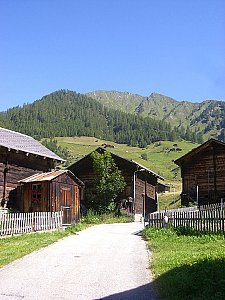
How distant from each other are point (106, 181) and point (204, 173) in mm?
10179

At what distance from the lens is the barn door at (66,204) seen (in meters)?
29.2

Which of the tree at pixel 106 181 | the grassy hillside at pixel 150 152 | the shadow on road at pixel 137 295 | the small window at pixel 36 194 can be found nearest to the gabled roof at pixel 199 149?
the tree at pixel 106 181

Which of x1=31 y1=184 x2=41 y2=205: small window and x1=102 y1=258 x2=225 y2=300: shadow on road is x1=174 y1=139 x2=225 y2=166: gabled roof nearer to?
x1=31 y1=184 x2=41 y2=205: small window

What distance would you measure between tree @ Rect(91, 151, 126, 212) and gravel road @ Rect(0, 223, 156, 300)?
23.0 m

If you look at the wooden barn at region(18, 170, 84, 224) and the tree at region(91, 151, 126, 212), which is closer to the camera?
the wooden barn at region(18, 170, 84, 224)

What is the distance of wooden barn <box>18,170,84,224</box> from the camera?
2827 centimetres

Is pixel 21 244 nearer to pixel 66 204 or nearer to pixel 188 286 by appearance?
pixel 188 286

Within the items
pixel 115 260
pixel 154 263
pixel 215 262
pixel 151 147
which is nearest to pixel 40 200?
pixel 115 260

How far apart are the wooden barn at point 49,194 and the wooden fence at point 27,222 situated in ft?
8.80

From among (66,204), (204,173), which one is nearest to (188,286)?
(66,204)

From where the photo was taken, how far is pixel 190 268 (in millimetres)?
9781

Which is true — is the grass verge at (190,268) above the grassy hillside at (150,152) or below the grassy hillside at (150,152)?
below

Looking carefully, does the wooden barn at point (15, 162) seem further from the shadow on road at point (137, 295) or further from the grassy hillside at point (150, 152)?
the grassy hillside at point (150, 152)

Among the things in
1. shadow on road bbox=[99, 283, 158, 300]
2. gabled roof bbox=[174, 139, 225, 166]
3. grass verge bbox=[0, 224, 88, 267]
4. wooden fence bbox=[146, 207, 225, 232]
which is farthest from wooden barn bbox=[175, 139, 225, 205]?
shadow on road bbox=[99, 283, 158, 300]
